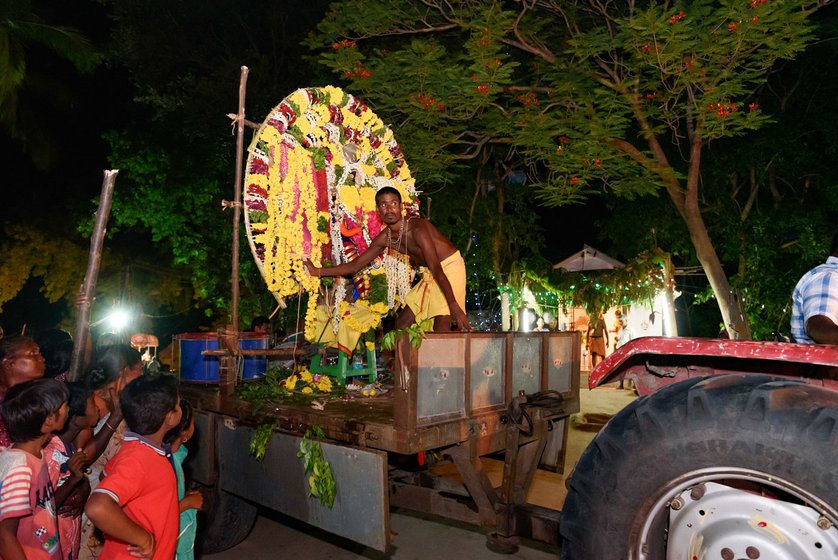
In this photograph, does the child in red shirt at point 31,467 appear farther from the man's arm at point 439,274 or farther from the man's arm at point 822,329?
the man's arm at point 822,329

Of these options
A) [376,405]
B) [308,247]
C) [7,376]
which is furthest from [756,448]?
[308,247]

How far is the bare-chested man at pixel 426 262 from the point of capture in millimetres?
4875

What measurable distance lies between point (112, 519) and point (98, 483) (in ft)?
2.22

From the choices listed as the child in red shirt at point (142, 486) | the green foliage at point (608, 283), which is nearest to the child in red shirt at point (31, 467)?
the child in red shirt at point (142, 486)

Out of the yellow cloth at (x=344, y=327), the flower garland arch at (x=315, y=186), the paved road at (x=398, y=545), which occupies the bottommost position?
the paved road at (x=398, y=545)

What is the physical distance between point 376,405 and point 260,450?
34.2 inches

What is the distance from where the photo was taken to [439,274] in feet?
15.6

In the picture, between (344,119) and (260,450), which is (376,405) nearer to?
(260,450)

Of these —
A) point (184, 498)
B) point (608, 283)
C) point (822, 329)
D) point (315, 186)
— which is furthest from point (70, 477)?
point (608, 283)

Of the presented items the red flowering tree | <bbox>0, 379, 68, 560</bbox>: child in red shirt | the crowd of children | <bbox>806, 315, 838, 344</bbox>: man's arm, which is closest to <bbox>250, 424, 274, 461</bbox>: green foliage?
the crowd of children

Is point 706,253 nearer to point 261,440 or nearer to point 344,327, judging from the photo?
point 344,327

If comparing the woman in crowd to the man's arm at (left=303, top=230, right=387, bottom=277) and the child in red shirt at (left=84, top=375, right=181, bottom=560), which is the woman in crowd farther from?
the man's arm at (left=303, top=230, right=387, bottom=277)

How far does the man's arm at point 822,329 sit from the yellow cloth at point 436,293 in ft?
8.63

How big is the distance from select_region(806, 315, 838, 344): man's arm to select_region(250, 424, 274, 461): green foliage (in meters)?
3.08
